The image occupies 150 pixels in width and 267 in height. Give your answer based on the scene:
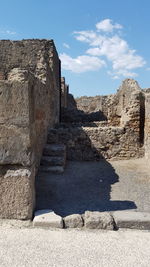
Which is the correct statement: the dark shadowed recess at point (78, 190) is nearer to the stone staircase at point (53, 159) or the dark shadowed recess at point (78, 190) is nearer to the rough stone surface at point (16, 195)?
the stone staircase at point (53, 159)

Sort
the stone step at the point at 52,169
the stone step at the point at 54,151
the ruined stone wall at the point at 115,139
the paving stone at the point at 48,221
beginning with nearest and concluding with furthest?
the paving stone at the point at 48,221, the stone step at the point at 52,169, the stone step at the point at 54,151, the ruined stone wall at the point at 115,139

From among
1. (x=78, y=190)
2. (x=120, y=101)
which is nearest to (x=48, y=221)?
(x=78, y=190)

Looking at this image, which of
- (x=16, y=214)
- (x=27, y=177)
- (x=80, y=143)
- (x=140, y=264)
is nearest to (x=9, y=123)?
(x=27, y=177)

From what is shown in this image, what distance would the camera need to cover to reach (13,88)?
3422 mm

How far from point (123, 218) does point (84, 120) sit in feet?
34.5

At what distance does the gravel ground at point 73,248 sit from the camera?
8.36ft

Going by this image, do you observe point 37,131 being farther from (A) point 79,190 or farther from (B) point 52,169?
(A) point 79,190

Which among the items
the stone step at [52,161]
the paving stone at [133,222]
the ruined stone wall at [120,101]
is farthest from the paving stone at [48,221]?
the ruined stone wall at [120,101]

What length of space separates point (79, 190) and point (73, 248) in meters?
2.27

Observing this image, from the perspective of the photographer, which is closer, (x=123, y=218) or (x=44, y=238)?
(x=44, y=238)

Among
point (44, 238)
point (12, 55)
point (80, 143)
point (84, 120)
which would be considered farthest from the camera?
point (84, 120)

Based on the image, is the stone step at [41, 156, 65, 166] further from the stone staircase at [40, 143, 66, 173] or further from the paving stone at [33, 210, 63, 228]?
the paving stone at [33, 210, 63, 228]

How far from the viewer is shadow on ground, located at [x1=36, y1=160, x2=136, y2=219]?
163 inches

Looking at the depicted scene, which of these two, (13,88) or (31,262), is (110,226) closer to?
(31,262)
